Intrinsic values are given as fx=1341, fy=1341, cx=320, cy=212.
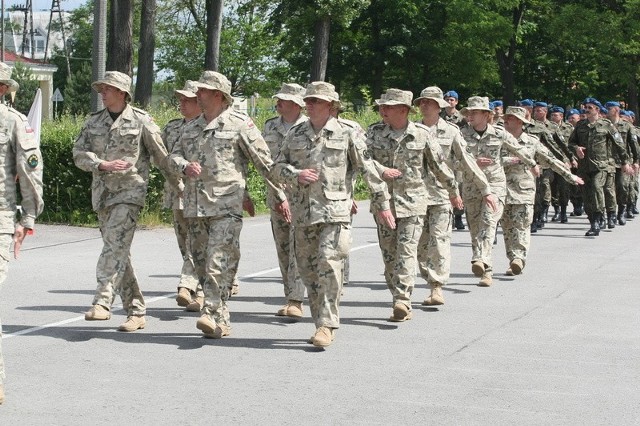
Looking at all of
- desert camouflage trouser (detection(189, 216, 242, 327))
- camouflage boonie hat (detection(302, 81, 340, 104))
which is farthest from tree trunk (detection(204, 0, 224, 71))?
camouflage boonie hat (detection(302, 81, 340, 104))

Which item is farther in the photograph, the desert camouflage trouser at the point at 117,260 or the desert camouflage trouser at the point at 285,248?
the desert camouflage trouser at the point at 285,248

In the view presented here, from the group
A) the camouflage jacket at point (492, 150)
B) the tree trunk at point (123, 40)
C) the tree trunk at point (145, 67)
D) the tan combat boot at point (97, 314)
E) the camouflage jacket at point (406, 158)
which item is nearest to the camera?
the tan combat boot at point (97, 314)

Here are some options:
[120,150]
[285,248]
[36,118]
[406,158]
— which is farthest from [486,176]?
[36,118]

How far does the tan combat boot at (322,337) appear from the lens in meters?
9.65

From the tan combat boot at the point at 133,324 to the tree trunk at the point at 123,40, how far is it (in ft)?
55.9

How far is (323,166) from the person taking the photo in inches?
388

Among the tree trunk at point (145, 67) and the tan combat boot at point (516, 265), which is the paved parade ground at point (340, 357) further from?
the tree trunk at point (145, 67)

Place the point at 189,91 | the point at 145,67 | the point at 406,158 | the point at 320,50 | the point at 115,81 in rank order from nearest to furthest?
1. the point at 115,81
2. the point at 406,158
3. the point at 189,91
4. the point at 145,67
5. the point at 320,50

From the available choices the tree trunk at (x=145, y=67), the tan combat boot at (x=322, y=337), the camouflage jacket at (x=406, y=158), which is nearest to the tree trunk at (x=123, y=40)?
the tree trunk at (x=145, y=67)

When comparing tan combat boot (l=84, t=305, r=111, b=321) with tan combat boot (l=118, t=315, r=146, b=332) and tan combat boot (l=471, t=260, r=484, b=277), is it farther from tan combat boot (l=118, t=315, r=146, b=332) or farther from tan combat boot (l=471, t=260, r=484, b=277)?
tan combat boot (l=471, t=260, r=484, b=277)

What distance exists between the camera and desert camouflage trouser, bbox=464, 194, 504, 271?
46.3 ft

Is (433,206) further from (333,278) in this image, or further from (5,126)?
(5,126)

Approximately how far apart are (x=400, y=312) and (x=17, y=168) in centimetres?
423

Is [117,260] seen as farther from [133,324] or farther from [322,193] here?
[322,193]
